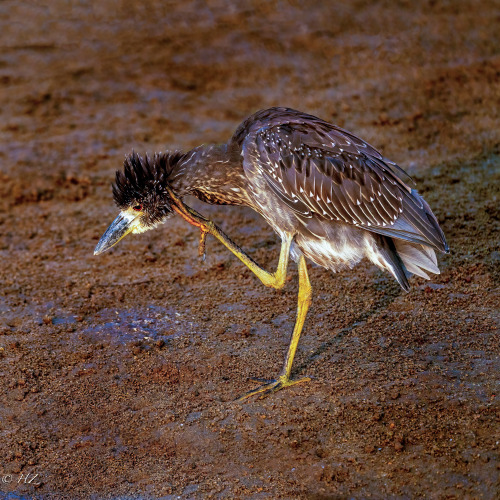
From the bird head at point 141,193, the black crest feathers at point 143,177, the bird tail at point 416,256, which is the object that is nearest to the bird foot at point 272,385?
the bird tail at point 416,256

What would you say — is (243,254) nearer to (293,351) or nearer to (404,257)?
(293,351)

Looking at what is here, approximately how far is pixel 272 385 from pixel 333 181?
1.55 m

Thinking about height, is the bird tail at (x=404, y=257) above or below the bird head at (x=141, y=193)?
below

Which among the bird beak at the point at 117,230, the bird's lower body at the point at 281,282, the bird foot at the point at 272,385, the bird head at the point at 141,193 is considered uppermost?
the bird head at the point at 141,193

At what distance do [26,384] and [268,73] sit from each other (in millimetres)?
7386

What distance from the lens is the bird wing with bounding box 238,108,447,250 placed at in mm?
5395

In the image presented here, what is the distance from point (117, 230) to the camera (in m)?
5.75

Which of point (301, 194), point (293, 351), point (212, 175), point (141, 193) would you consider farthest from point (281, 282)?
point (141, 193)

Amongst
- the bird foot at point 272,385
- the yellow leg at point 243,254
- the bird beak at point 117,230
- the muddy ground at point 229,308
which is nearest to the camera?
the muddy ground at point 229,308

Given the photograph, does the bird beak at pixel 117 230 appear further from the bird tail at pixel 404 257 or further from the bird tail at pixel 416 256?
the bird tail at pixel 416 256

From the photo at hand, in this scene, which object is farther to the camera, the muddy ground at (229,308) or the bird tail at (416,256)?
the bird tail at (416,256)

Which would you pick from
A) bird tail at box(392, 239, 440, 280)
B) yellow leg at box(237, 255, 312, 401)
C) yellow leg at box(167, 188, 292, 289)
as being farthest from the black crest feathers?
bird tail at box(392, 239, 440, 280)

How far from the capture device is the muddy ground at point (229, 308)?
480 centimetres

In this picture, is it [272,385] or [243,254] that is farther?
[243,254]
